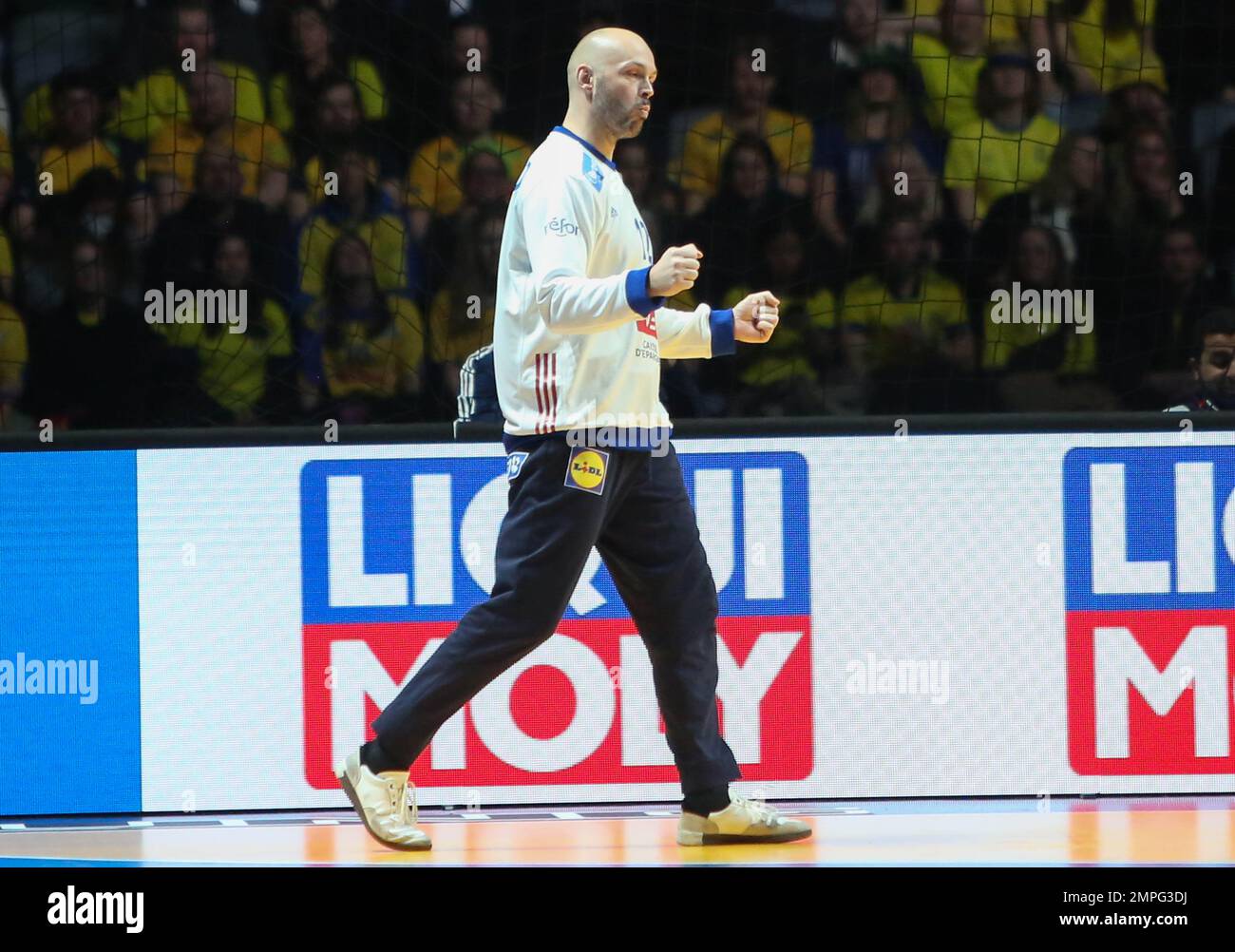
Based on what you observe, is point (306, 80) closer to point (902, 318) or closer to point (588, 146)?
→ point (588, 146)

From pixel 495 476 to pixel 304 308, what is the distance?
75 cm

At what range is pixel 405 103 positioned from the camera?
4828 millimetres

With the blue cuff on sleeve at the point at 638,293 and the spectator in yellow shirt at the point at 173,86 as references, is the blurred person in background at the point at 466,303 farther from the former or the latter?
the blue cuff on sleeve at the point at 638,293

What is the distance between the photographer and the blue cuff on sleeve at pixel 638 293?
11.5ft

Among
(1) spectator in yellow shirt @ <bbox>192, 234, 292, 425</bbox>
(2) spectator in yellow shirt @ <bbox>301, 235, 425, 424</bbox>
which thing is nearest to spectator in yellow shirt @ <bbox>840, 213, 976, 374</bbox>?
(2) spectator in yellow shirt @ <bbox>301, 235, 425, 424</bbox>

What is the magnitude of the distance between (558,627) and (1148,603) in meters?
1.60

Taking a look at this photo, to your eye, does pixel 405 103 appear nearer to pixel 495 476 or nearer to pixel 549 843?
pixel 495 476

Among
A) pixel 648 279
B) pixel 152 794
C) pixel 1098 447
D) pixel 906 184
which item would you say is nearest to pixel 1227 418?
pixel 1098 447

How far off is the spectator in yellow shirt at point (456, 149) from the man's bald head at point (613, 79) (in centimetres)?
102

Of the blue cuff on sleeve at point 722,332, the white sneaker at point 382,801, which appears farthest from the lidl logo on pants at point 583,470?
the white sneaker at point 382,801

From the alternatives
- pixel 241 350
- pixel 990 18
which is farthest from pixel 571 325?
pixel 990 18

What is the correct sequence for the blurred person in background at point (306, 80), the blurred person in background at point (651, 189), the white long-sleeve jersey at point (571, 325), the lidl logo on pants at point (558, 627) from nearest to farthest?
1. the white long-sleeve jersey at point (571, 325)
2. the lidl logo on pants at point (558, 627)
3. the blurred person in background at point (306, 80)
4. the blurred person in background at point (651, 189)

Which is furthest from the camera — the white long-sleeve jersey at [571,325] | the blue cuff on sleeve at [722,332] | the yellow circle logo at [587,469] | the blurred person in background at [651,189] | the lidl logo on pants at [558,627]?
the blurred person in background at [651,189]

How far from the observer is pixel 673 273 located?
3453mm
